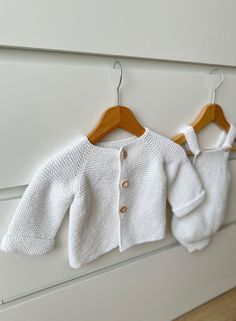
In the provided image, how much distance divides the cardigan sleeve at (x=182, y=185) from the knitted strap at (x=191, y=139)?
0.04 meters

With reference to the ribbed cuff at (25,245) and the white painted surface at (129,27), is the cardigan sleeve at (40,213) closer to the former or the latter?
the ribbed cuff at (25,245)

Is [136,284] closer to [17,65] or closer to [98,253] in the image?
[98,253]

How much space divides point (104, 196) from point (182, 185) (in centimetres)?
19

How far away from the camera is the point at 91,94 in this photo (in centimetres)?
48

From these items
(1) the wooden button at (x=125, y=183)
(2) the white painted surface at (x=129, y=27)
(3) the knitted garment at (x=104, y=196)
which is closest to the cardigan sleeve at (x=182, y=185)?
(3) the knitted garment at (x=104, y=196)

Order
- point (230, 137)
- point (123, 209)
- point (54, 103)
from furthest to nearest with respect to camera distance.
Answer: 1. point (230, 137)
2. point (123, 209)
3. point (54, 103)

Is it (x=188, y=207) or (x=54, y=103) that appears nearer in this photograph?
(x=54, y=103)

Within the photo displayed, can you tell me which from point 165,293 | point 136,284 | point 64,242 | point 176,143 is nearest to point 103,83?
point 176,143

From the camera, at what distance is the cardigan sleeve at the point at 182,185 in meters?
0.58

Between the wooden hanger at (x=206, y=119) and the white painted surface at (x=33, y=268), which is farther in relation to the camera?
the wooden hanger at (x=206, y=119)

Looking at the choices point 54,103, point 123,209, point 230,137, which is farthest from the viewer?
point 230,137

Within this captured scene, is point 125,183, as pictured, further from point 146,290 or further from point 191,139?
point 146,290

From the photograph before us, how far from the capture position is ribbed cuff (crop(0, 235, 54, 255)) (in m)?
0.46

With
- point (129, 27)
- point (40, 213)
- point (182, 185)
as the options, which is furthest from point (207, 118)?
point (40, 213)
